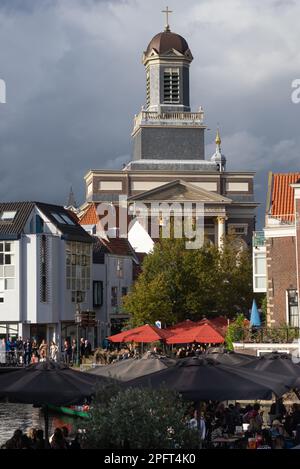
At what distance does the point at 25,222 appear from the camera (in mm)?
73500

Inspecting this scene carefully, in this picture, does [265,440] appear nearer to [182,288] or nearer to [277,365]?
[277,365]

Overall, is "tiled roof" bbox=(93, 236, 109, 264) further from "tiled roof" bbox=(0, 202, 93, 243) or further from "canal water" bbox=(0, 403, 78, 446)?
"canal water" bbox=(0, 403, 78, 446)

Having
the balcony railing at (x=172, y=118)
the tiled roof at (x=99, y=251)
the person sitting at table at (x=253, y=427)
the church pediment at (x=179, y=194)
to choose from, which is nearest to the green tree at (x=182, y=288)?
the tiled roof at (x=99, y=251)

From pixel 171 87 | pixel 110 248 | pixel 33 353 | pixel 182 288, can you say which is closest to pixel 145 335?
pixel 33 353

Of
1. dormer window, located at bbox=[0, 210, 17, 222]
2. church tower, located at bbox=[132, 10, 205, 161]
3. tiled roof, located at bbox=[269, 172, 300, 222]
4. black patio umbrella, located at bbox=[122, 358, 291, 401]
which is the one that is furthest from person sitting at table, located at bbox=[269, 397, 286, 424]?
church tower, located at bbox=[132, 10, 205, 161]

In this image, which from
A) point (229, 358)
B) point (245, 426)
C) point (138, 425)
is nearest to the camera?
point (138, 425)

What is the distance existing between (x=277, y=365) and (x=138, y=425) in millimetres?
14169

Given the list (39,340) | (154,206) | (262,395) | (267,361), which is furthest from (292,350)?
(154,206)

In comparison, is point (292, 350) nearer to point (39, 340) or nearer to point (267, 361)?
point (267, 361)

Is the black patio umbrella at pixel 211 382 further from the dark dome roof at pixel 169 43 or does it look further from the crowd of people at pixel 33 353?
the dark dome roof at pixel 169 43

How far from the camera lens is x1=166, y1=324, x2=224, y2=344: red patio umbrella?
177ft

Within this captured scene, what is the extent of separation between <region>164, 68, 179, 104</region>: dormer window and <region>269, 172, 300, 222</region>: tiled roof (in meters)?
67.3
